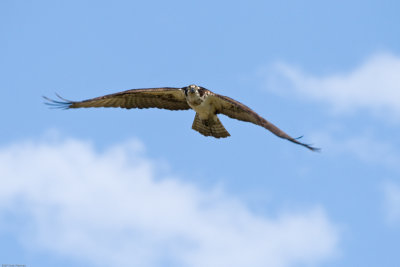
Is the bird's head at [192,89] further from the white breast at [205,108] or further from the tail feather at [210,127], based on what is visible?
the tail feather at [210,127]

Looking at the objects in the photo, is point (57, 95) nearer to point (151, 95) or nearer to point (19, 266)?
point (151, 95)

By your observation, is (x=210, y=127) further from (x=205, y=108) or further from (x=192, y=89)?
(x=192, y=89)

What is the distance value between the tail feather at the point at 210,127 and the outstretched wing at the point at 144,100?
49cm

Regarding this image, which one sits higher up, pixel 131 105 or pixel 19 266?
pixel 131 105

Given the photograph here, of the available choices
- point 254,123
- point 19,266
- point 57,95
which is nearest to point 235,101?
point 254,123

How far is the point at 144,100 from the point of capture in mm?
19500

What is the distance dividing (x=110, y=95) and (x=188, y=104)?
1868mm

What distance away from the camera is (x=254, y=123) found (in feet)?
58.5

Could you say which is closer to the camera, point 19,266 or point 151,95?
point 19,266

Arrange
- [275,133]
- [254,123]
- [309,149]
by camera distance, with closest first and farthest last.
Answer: [309,149] < [275,133] < [254,123]

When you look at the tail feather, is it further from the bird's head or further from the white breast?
the bird's head

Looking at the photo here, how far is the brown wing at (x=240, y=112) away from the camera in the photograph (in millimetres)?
16734

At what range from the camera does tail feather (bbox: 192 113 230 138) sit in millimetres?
19109

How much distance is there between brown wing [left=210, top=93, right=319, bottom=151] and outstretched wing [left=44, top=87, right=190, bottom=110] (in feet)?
3.30
